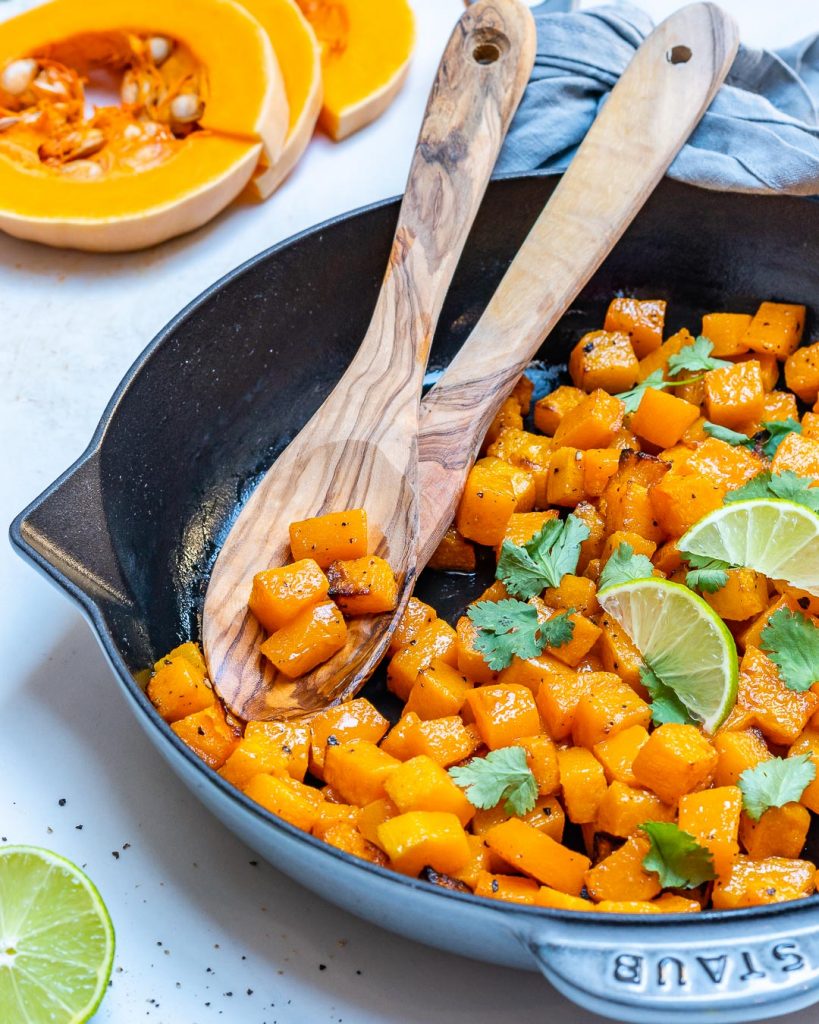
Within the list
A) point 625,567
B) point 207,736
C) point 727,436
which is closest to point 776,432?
point 727,436

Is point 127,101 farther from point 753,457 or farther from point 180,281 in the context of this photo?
point 753,457

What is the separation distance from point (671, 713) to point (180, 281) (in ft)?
5.24

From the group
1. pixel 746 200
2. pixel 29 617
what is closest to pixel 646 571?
pixel 746 200

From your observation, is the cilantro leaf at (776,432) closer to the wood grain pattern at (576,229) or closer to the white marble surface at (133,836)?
the wood grain pattern at (576,229)

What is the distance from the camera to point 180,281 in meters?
2.62

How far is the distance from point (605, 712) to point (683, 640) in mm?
176

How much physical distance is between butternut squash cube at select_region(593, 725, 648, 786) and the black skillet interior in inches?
16.7

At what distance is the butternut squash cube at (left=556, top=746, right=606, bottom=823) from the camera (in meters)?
1.60

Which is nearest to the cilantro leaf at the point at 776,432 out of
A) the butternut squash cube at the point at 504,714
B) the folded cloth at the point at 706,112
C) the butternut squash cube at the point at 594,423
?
the butternut squash cube at the point at 594,423

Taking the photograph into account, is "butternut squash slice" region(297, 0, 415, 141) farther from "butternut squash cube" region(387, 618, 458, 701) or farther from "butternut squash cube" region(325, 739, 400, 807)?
"butternut squash cube" region(325, 739, 400, 807)

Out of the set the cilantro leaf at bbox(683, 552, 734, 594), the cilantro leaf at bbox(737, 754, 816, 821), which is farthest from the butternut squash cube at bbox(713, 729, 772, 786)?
the cilantro leaf at bbox(683, 552, 734, 594)

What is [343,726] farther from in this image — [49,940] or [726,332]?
[726,332]

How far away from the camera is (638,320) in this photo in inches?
89.3

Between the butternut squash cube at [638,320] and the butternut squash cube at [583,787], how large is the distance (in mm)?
1008
